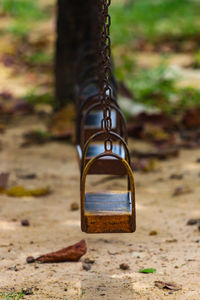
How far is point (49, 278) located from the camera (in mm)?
3008

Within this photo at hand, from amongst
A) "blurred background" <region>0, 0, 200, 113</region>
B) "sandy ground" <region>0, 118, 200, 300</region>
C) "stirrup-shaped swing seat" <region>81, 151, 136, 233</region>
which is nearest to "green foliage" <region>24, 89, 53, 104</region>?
"blurred background" <region>0, 0, 200, 113</region>

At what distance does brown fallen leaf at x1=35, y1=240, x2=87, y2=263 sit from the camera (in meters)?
3.24

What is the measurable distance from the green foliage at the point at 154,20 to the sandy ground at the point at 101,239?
675 cm

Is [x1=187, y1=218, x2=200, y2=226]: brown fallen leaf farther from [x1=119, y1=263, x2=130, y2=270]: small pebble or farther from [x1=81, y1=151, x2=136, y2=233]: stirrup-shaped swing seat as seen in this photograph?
[x1=81, y1=151, x2=136, y2=233]: stirrup-shaped swing seat

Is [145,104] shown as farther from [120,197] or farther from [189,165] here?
[120,197]

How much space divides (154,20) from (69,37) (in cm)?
660

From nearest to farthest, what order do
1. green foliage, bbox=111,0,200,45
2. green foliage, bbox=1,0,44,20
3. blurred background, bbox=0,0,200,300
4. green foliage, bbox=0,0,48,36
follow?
blurred background, bbox=0,0,200,300 → green foliage, bbox=111,0,200,45 → green foliage, bbox=0,0,48,36 → green foliage, bbox=1,0,44,20

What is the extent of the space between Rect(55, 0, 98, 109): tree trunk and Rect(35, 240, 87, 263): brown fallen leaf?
4.04 m

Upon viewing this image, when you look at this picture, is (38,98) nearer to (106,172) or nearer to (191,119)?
(191,119)

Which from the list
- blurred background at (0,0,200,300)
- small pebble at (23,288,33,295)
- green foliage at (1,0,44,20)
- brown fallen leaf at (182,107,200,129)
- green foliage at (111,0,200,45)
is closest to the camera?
small pebble at (23,288,33,295)

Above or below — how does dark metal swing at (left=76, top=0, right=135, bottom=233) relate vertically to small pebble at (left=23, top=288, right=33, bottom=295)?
above

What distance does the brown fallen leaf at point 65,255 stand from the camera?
3242 mm

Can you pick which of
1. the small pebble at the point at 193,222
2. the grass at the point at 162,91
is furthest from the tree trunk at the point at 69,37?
the small pebble at the point at 193,222

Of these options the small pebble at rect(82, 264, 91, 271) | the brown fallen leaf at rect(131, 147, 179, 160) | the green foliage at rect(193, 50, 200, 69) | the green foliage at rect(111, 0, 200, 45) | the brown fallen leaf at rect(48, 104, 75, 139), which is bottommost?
the small pebble at rect(82, 264, 91, 271)
